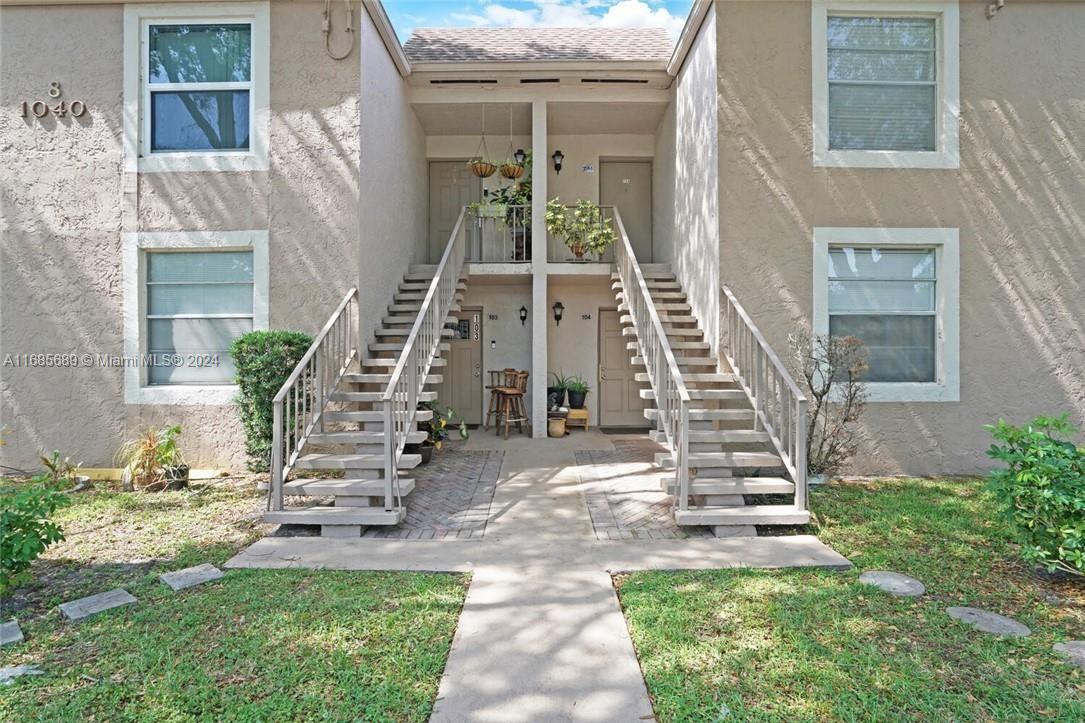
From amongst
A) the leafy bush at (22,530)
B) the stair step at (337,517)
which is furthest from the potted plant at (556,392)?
the leafy bush at (22,530)

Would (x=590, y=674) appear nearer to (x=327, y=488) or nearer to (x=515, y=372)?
(x=327, y=488)

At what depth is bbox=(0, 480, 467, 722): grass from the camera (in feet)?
8.32

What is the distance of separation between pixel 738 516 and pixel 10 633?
16.4 ft

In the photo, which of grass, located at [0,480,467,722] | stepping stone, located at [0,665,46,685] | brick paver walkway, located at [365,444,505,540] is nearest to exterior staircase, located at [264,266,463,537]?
brick paver walkway, located at [365,444,505,540]

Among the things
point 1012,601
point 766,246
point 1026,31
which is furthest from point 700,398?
point 1026,31

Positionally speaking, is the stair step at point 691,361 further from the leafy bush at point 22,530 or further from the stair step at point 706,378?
the leafy bush at point 22,530

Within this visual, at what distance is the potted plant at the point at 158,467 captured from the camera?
20.6 feet

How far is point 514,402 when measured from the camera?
997 centimetres

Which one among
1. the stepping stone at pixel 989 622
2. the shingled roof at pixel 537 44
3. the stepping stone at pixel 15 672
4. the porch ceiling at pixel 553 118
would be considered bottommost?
the stepping stone at pixel 15 672

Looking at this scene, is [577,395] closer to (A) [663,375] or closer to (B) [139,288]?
(A) [663,375]

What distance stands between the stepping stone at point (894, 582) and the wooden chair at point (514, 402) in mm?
5986

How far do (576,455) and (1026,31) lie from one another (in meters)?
7.70

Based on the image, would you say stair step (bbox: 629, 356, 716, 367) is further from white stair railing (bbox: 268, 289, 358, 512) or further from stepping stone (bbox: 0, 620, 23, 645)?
stepping stone (bbox: 0, 620, 23, 645)

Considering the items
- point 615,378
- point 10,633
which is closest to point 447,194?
point 615,378
